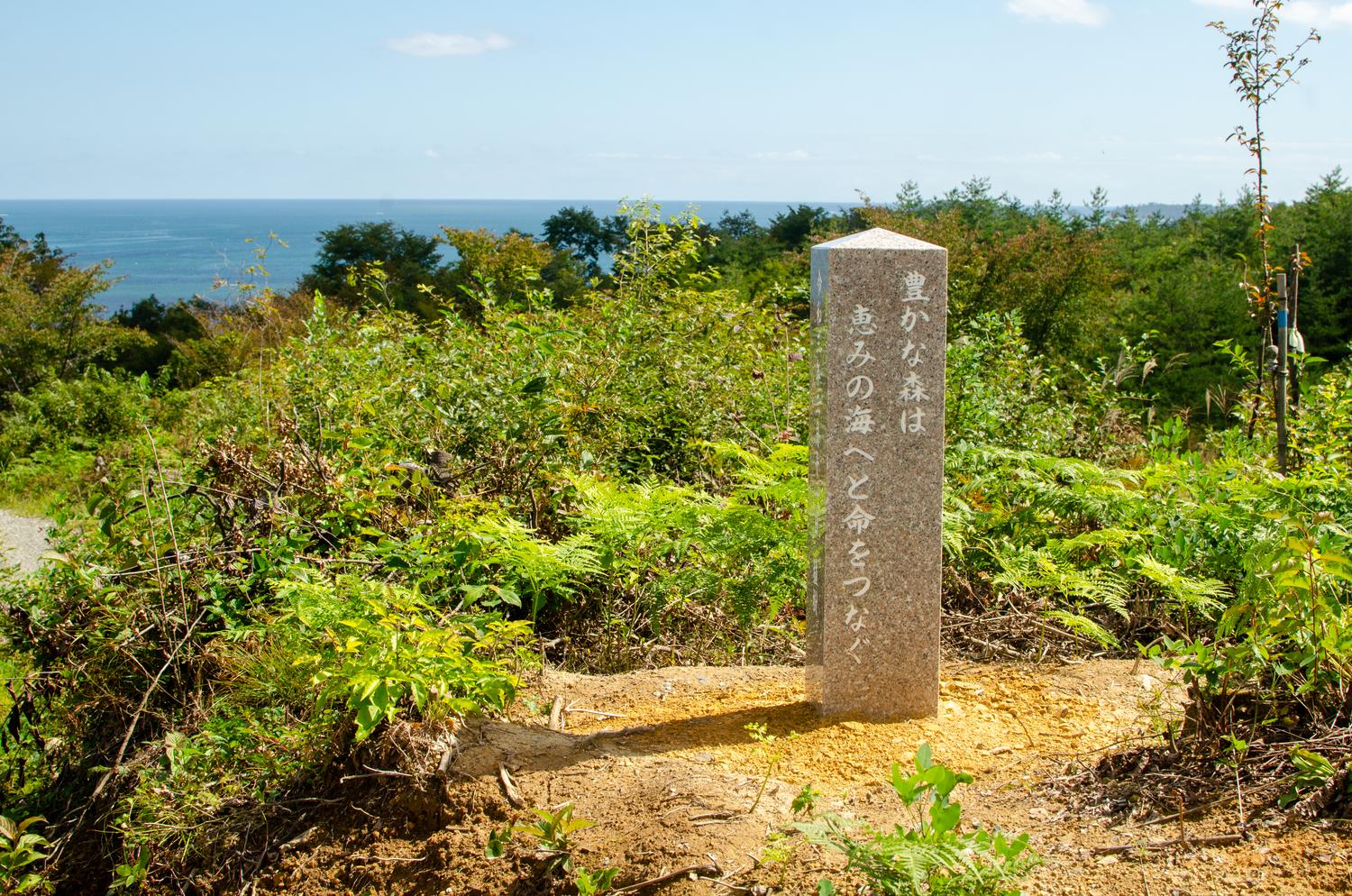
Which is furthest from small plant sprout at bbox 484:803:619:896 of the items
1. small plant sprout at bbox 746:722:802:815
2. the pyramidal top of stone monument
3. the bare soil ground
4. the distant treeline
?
the distant treeline

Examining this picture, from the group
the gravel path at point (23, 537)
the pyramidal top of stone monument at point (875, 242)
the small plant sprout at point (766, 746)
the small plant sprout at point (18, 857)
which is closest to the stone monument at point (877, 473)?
the pyramidal top of stone monument at point (875, 242)

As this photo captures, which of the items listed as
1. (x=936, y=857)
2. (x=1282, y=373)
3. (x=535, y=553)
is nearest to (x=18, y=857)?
(x=535, y=553)

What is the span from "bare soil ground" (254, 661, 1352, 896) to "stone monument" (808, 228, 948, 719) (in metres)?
0.19

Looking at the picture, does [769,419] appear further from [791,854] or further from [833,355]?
[791,854]

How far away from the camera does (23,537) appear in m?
13.7

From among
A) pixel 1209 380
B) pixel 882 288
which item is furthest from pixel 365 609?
pixel 1209 380

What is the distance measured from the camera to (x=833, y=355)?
347 cm

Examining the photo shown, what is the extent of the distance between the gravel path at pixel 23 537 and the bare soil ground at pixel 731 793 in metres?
11.1

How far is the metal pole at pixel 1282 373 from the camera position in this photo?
208 inches

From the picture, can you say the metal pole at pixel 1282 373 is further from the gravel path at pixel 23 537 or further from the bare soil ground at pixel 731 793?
the gravel path at pixel 23 537

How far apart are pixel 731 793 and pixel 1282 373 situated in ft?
13.0

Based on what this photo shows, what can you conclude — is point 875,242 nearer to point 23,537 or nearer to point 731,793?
point 731,793

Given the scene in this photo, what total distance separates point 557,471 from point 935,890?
128 inches

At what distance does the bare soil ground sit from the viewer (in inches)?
103
